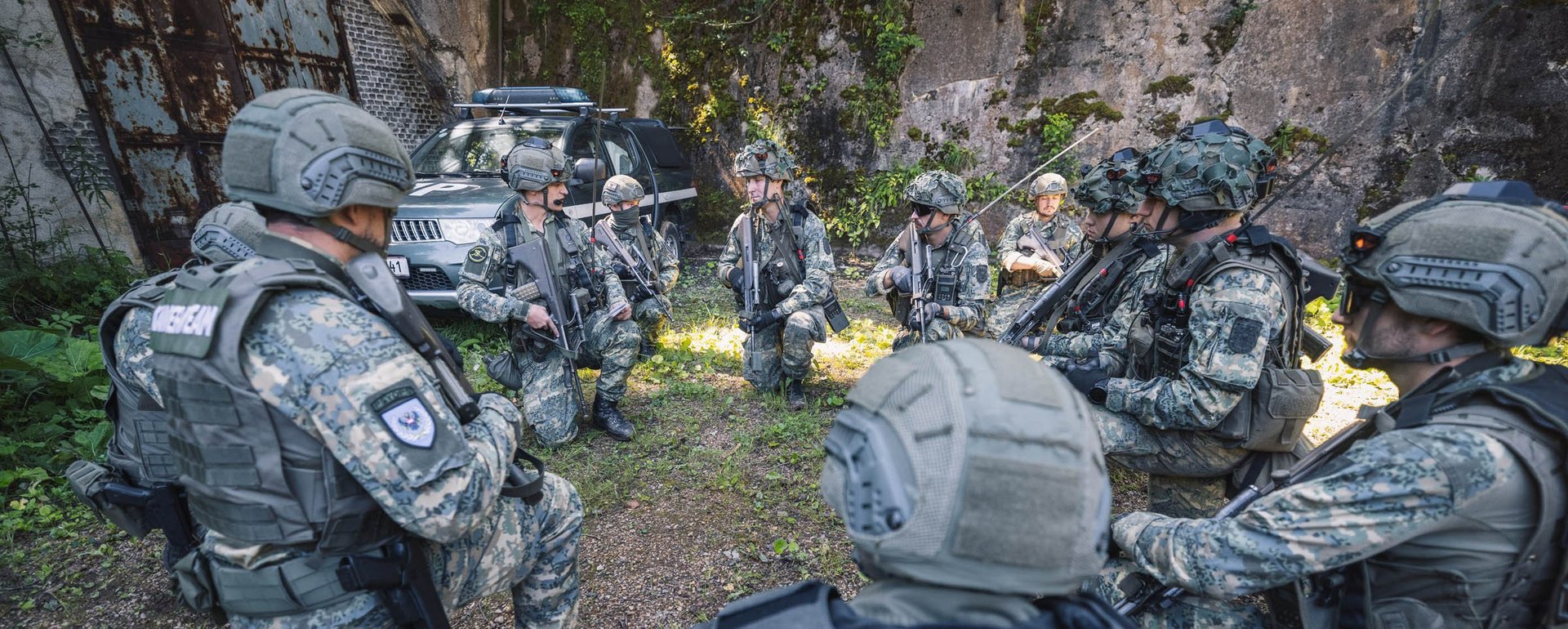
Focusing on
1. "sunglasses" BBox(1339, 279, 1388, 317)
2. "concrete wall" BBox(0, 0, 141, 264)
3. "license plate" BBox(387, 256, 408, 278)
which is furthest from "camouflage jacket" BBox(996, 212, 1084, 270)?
"concrete wall" BBox(0, 0, 141, 264)

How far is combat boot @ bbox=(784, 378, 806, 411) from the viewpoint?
189 inches

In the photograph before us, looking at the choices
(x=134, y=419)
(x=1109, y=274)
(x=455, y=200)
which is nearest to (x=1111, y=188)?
(x=1109, y=274)

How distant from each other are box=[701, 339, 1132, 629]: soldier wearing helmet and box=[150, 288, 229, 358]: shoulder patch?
126cm

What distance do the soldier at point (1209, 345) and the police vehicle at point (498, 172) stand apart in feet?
9.72

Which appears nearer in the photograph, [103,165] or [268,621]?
[268,621]

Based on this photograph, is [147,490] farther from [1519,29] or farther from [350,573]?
[1519,29]

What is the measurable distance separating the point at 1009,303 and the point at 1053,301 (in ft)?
5.33

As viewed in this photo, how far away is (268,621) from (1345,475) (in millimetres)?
2559

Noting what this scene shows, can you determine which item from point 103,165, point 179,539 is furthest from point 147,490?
point 103,165

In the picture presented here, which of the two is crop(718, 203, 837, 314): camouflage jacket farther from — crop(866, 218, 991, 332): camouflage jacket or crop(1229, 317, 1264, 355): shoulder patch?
crop(1229, 317, 1264, 355): shoulder patch

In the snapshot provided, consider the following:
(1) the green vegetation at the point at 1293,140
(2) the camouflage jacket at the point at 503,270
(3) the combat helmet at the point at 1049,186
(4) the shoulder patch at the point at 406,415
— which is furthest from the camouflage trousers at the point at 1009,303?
(4) the shoulder patch at the point at 406,415

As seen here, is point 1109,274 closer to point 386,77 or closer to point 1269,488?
point 1269,488

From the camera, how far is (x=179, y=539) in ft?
7.37

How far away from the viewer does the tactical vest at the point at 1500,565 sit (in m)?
1.34
